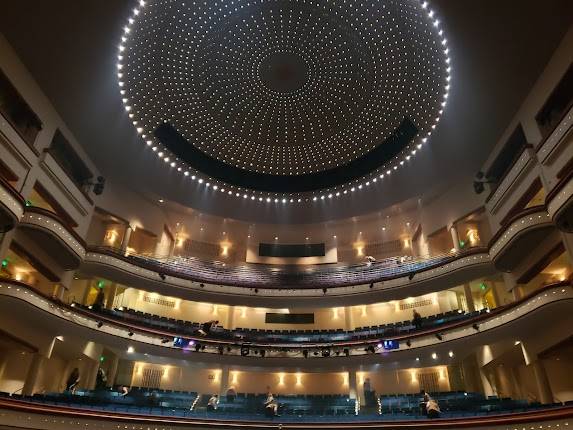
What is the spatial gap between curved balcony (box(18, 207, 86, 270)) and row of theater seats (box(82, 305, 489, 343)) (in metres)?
2.94

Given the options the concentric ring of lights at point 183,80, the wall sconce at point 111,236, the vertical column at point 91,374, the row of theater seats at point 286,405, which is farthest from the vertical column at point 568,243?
the wall sconce at point 111,236

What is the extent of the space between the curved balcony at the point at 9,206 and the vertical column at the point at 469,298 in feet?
67.0

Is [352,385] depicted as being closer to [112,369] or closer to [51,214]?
[112,369]

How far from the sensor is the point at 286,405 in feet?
58.2

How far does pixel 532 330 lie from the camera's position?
1616cm

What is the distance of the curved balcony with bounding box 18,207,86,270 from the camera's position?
1716 centimetres

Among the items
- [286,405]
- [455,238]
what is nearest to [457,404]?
[286,405]

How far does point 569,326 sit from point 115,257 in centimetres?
2012

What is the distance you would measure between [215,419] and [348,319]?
12.6 m

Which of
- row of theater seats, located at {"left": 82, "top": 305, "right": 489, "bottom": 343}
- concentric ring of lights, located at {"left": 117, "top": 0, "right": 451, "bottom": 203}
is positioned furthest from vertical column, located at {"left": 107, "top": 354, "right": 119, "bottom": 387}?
concentric ring of lights, located at {"left": 117, "top": 0, "right": 451, "bottom": 203}

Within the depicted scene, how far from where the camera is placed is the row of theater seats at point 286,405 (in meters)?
14.1

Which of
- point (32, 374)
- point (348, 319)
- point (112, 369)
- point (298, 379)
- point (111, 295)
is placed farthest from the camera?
point (348, 319)

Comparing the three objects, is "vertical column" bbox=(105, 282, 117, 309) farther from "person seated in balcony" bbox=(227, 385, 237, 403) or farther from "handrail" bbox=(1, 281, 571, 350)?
"person seated in balcony" bbox=(227, 385, 237, 403)

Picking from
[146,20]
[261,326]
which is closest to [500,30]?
[146,20]
